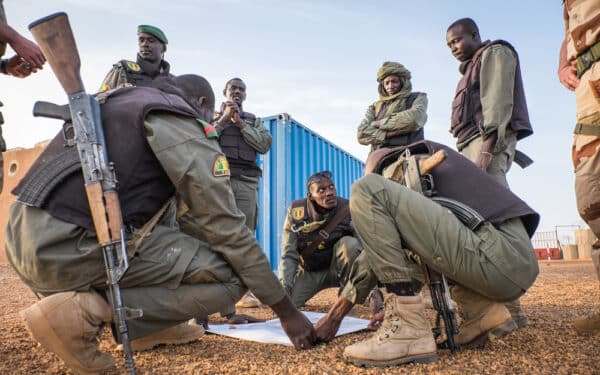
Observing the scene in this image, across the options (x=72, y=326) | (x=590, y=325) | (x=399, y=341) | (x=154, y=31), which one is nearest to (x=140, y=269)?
(x=72, y=326)

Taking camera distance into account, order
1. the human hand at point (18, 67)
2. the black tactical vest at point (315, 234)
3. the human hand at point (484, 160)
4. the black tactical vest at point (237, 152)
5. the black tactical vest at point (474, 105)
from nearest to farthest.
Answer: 1. the human hand at point (18, 67)
2. the human hand at point (484, 160)
3. the black tactical vest at point (474, 105)
4. the black tactical vest at point (315, 234)
5. the black tactical vest at point (237, 152)

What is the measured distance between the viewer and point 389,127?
342 cm

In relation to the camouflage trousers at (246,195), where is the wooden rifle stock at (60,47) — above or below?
above

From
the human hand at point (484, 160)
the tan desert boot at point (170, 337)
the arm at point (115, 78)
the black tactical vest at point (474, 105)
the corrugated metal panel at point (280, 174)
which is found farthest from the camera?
the corrugated metal panel at point (280, 174)

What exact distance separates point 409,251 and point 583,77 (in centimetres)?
109

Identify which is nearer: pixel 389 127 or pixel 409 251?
pixel 409 251

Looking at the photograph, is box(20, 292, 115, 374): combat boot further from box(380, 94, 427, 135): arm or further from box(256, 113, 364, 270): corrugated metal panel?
box(256, 113, 364, 270): corrugated metal panel

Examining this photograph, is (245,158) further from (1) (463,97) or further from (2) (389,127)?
(1) (463,97)

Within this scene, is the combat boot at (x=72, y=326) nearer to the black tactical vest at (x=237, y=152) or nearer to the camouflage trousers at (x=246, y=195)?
the camouflage trousers at (x=246, y=195)

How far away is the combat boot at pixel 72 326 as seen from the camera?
1410 millimetres

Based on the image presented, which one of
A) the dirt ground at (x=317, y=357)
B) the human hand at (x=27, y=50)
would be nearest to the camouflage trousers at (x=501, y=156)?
the dirt ground at (x=317, y=357)

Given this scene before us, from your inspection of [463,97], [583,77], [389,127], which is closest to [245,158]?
[389,127]

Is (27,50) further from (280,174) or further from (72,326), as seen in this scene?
(280,174)

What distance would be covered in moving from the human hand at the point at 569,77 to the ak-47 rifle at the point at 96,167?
2.06 metres
